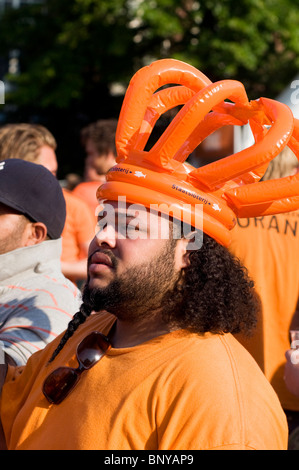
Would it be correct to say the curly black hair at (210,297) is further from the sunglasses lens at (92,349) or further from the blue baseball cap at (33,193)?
the blue baseball cap at (33,193)

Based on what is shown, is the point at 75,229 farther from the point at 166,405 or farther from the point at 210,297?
the point at 166,405

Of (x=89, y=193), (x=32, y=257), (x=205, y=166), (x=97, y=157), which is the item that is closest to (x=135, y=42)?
(x=97, y=157)

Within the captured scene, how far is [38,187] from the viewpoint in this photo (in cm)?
296

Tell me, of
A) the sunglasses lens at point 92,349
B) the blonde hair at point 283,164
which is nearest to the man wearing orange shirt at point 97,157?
the blonde hair at point 283,164

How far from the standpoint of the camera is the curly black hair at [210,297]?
1989mm

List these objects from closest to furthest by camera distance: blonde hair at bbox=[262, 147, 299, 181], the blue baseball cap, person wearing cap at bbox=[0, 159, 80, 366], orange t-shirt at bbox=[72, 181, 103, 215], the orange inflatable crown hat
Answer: the orange inflatable crown hat
person wearing cap at bbox=[0, 159, 80, 366]
the blue baseball cap
blonde hair at bbox=[262, 147, 299, 181]
orange t-shirt at bbox=[72, 181, 103, 215]

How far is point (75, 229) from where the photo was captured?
184 inches

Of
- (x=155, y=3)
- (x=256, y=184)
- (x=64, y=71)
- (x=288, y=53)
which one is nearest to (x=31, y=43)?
(x=64, y=71)

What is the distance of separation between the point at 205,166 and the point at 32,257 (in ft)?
3.82

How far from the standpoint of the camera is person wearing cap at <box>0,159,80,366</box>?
8.64ft

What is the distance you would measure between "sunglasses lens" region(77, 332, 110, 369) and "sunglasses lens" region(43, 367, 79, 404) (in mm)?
52

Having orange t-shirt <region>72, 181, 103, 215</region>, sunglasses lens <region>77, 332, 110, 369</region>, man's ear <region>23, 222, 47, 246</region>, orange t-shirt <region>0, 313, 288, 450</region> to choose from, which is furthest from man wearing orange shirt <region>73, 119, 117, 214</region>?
orange t-shirt <region>0, 313, 288, 450</region>

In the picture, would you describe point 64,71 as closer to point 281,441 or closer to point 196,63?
point 196,63

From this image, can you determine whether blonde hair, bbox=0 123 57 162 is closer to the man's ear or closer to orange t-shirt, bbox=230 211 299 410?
the man's ear
